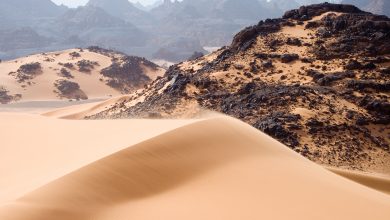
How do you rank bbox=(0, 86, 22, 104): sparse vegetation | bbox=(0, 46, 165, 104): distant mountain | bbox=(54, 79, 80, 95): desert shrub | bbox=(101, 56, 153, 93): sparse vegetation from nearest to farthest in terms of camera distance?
bbox=(0, 86, 22, 104): sparse vegetation → bbox=(0, 46, 165, 104): distant mountain → bbox=(54, 79, 80, 95): desert shrub → bbox=(101, 56, 153, 93): sparse vegetation

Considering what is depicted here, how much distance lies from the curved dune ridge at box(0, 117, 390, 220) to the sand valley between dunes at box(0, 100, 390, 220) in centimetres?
1

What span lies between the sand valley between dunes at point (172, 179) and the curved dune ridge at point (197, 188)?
0.01 m

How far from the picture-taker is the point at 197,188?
642 centimetres

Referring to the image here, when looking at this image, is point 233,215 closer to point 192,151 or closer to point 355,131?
point 192,151

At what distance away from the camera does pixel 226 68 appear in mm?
23953

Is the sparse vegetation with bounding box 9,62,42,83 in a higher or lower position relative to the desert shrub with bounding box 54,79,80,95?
higher

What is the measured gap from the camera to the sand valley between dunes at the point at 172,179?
540cm

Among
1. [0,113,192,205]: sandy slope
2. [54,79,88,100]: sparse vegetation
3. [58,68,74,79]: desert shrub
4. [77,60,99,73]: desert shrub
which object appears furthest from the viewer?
[77,60,99,73]: desert shrub

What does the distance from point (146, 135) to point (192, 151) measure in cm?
90

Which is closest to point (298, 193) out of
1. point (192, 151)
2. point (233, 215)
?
point (233, 215)

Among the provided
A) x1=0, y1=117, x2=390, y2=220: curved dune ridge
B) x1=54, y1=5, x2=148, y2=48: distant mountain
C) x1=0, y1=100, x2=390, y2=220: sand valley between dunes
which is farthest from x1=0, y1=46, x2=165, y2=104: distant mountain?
x1=54, y1=5, x2=148, y2=48: distant mountain

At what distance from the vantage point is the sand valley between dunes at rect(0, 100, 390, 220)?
5.40 m

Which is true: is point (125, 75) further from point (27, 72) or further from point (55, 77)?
point (27, 72)

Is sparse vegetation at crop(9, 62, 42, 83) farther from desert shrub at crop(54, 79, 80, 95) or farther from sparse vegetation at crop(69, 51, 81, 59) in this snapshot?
sparse vegetation at crop(69, 51, 81, 59)
